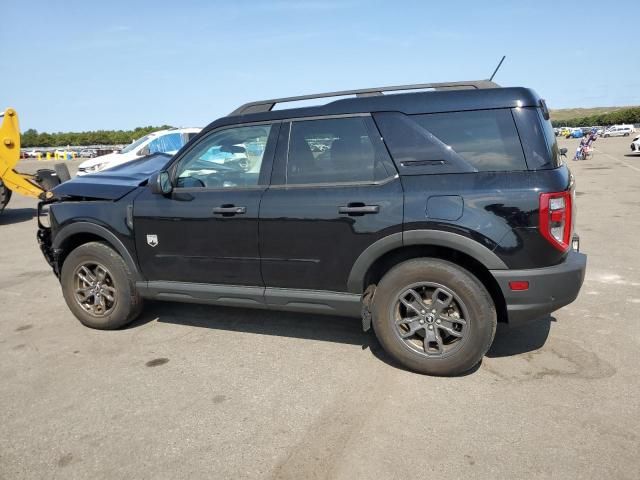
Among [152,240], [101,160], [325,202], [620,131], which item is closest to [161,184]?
[152,240]

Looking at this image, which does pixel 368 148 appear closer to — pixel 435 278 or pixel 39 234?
pixel 435 278

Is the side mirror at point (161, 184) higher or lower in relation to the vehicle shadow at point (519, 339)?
higher

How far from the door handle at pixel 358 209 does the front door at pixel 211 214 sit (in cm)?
73

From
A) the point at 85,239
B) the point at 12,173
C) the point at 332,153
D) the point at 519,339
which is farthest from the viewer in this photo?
the point at 12,173

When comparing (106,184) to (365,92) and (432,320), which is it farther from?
(432,320)

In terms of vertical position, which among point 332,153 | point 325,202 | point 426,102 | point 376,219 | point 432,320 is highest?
point 426,102

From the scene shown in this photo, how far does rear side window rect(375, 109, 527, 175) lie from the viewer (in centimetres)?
323

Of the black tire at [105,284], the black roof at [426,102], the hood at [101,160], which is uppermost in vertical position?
the black roof at [426,102]

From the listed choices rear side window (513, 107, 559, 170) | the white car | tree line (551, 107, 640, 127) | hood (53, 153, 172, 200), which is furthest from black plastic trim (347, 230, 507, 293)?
tree line (551, 107, 640, 127)

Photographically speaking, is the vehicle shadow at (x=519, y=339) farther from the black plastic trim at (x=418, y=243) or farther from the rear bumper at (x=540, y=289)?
the black plastic trim at (x=418, y=243)

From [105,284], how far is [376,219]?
2737 millimetres

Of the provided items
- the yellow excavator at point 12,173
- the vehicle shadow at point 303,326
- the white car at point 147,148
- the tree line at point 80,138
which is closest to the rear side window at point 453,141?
A: the vehicle shadow at point 303,326

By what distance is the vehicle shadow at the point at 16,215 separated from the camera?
39.9ft

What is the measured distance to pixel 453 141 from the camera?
335 centimetres
